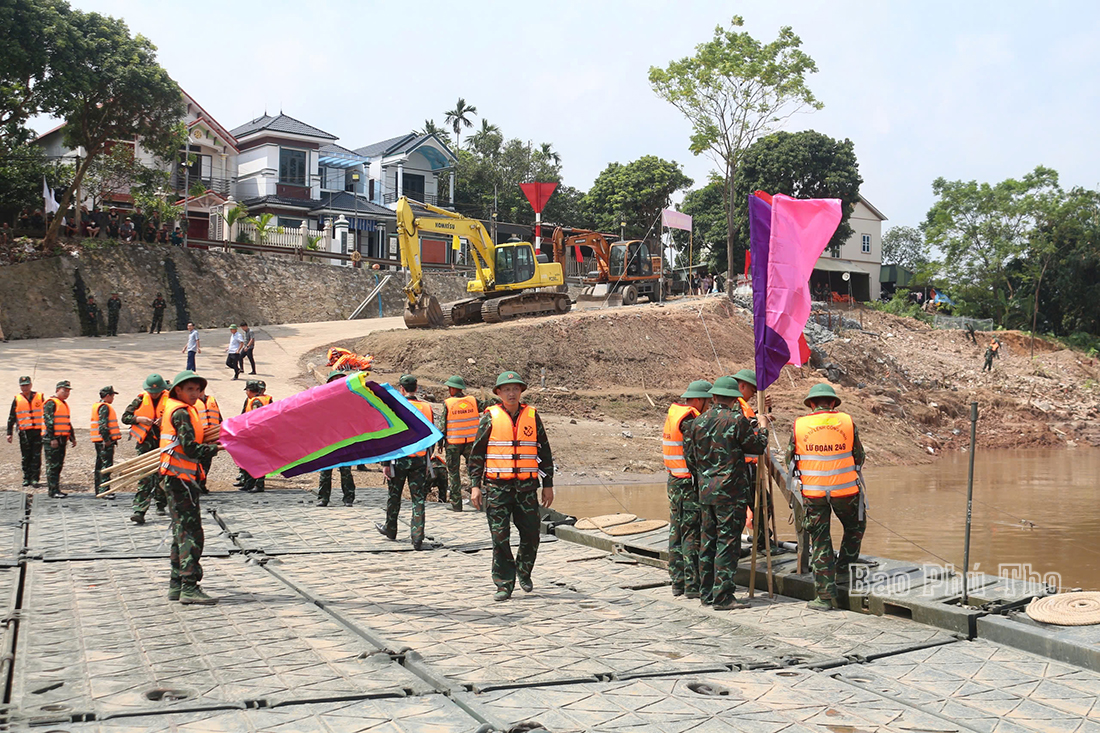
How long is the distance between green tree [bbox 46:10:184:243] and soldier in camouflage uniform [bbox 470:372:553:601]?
87.6ft

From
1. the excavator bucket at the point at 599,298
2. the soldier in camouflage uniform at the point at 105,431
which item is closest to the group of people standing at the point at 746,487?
the soldier in camouflage uniform at the point at 105,431

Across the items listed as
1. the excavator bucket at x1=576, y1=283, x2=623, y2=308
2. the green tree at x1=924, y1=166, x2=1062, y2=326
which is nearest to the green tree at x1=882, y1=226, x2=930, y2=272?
the green tree at x1=924, y1=166, x2=1062, y2=326

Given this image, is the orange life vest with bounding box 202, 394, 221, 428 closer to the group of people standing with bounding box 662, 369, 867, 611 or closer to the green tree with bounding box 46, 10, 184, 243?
the group of people standing with bounding box 662, 369, 867, 611

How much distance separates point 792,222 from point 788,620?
4.03m

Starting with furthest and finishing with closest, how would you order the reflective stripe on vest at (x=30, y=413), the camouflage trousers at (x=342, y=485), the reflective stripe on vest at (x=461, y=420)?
the reflective stripe on vest at (x=30, y=413) → the camouflage trousers at (x=342, y=485) → the reflective stripe on vest at (x=461, y=420)

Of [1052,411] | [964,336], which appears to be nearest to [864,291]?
[964,336]

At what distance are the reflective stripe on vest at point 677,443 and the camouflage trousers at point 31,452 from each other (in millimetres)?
11498

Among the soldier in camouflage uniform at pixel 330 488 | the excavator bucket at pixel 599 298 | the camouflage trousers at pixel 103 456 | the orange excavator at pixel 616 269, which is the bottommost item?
the soldier in camouflage uniform at pixel 330 488

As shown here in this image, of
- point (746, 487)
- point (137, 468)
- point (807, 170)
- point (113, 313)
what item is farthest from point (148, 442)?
point (807, 170)

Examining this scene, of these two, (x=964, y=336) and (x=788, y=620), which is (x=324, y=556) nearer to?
(x=788, y=620)

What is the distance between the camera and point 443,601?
26.8 feet

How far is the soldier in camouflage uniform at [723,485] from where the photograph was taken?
794cm

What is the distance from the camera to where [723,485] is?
7.92m

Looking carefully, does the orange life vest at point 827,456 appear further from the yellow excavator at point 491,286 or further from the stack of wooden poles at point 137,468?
the yellow excavator at point 491,286
